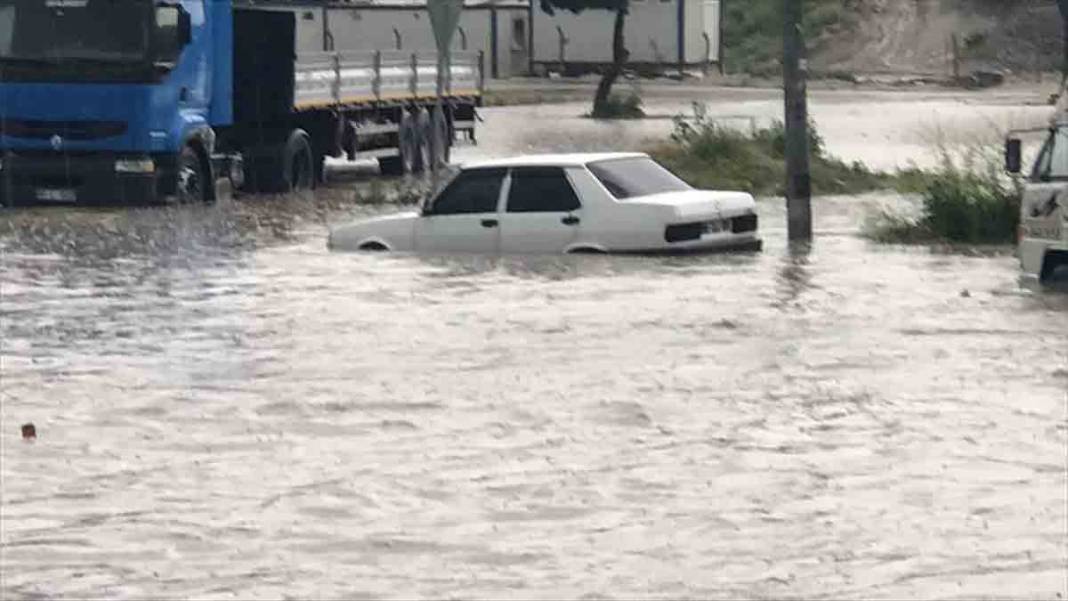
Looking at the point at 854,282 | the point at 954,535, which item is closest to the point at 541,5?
the point at 854,282

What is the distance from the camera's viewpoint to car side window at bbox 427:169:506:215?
86.3ft

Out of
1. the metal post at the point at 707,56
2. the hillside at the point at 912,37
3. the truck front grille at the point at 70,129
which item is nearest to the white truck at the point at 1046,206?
the truck front grille at the point at 70,129

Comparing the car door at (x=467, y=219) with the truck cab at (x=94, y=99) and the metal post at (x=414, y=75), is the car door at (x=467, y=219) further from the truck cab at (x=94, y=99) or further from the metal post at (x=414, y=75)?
the metal post at (x=414, y=75)

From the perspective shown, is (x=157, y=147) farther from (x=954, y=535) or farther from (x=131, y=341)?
(x=954, y=535)

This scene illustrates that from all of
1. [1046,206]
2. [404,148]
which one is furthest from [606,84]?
[1046,206]

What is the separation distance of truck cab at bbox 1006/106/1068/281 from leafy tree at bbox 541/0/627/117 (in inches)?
1713

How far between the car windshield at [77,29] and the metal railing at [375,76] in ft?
13.6

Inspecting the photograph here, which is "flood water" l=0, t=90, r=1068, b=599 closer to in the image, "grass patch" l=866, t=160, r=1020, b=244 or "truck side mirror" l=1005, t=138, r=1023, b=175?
"truck side mirror" l=1005, t=138, r=1023, b=175

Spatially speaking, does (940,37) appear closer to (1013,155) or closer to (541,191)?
(541,191)

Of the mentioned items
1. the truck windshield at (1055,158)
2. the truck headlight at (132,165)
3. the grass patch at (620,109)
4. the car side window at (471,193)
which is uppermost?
the truck windshield at (1055,158)

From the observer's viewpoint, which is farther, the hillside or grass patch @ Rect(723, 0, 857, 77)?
grass patch @ Rect(723, 0, 857, 77)

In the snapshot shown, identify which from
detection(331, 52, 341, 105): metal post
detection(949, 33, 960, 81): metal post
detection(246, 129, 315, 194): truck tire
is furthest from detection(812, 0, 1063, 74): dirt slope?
detection(246, 129, 315, 194): truck tire

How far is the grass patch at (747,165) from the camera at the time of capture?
38250 mm

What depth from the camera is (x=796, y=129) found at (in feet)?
94.8
